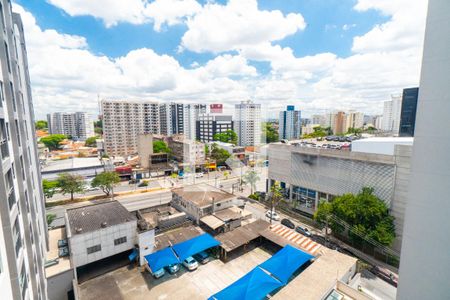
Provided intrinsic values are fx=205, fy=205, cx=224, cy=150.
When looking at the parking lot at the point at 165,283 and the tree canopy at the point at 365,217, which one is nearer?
→ the parking lot at the point at 165,283

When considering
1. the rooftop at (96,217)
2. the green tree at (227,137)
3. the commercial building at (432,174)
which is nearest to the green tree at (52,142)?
the green tree at (227,137)

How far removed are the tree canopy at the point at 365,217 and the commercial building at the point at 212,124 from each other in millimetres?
78951

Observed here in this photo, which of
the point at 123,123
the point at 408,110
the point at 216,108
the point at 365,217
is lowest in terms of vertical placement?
the point at 365,217

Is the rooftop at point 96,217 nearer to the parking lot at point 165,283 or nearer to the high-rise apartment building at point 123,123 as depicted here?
the parking lot at point 165,283

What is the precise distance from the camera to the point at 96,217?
76.9 feet

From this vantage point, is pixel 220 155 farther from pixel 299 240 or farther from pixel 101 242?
pixel 101 242

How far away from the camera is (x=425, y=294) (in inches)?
386

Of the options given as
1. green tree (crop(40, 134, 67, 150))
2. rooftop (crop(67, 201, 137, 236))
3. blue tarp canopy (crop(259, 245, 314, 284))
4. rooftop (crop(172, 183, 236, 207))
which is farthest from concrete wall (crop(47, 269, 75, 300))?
green tree (crop(40, 134, 67, 150))

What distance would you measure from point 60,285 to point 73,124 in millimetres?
147402

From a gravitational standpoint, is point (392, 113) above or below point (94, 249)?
above

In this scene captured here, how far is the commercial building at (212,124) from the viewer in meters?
101

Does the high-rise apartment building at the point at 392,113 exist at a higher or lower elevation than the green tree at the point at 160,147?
higher

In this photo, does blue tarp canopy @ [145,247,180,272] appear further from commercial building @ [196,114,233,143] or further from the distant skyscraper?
the distant skyscraper

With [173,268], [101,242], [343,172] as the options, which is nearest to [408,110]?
[343,172]
